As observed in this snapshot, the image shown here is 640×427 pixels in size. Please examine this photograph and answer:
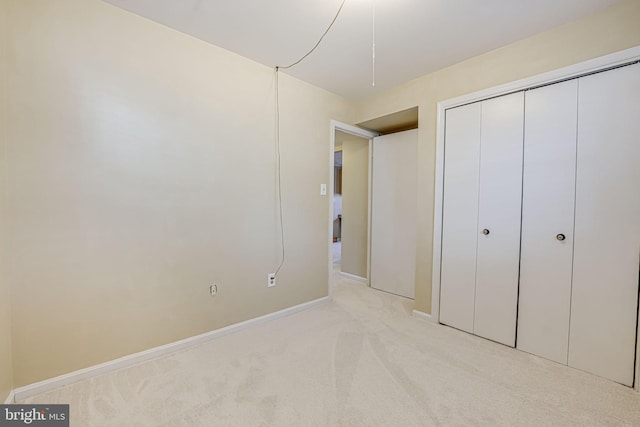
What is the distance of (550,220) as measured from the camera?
1.96 m

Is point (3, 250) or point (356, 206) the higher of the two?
point (356, 206)

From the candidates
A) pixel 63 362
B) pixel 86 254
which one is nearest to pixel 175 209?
pixel 86 254

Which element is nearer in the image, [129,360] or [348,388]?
[348,388]

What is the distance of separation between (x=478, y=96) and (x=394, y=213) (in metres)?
1.55

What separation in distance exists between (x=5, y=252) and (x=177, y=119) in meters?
1.24

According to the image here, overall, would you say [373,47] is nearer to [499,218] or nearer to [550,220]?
[499,218]

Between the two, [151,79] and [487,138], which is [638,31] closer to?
[487,138]

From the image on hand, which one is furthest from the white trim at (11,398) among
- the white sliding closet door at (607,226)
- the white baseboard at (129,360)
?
the white sliding closet door at (607,226)

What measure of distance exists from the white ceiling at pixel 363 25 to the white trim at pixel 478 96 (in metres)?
0.32

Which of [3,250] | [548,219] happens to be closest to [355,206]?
[548,219]

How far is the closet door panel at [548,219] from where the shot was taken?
188cm

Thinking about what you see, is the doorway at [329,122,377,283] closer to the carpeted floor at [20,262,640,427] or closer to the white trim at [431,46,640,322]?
the white trim at [431,46,640,322]

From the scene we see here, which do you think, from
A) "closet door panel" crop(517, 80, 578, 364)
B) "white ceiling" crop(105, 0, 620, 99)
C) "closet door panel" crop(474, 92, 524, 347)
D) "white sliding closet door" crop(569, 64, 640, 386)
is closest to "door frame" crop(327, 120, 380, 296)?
"white ceiling" crop(105, 0, 620, 99)

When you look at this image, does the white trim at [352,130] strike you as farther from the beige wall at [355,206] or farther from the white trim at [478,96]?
the white trim at [478,96]
